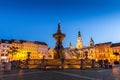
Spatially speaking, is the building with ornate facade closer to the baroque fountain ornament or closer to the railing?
the baroque fountain ornament

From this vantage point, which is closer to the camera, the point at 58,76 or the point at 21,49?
the point at 58,76

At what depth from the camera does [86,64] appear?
27.8m

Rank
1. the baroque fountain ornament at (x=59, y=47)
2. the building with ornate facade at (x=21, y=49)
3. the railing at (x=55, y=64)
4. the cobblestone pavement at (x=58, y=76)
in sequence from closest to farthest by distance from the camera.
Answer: the cobblestone pavement at (x=58, y=76)
the railing at (x=55, y=64)
the baroque fountain ornament at (x=59, y=47)
the building with ornate facade at (x=21, y=49)

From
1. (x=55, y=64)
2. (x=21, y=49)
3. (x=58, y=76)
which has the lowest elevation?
(x=58, y=76)

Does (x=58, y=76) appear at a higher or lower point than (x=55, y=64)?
lower

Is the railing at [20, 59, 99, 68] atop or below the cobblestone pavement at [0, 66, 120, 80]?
atop

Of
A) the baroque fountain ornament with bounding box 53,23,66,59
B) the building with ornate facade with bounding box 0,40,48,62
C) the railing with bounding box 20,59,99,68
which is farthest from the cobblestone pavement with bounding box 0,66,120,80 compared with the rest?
the building with ornate facade with bounding box 0,40,48,62

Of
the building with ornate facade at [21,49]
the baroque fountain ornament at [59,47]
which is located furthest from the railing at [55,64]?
the building with ornate facade at [21,49]

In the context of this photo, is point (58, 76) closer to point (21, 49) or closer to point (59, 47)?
point (59, 47)

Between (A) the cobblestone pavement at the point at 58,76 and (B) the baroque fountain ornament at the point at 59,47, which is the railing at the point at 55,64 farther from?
(A) the cobblestone pavement at the point at 58,76

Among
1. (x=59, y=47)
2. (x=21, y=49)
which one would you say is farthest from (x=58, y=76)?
(x=21, y=49)

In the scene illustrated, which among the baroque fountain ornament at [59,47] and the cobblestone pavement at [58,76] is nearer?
the cobblestone pavement at [58,76]

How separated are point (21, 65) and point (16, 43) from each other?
79.7m

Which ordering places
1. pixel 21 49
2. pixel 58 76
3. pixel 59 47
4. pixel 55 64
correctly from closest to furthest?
pixel 58 76, pixel 55 64, pixel 59 47, pixel 21 49
